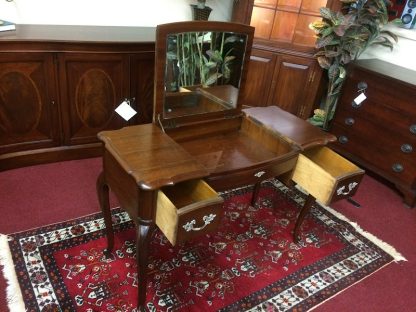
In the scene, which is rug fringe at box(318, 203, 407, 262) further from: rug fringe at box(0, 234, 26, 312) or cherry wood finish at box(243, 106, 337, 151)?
rug fringe at box(0, 234, 26, 312)

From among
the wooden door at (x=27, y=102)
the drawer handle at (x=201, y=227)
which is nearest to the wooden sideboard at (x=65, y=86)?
the wooden door at (x=27, y=102)

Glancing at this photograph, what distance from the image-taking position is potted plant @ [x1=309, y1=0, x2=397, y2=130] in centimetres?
242

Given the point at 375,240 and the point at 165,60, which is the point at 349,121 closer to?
the point at 375,240

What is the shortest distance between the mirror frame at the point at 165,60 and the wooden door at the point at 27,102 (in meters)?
1.00

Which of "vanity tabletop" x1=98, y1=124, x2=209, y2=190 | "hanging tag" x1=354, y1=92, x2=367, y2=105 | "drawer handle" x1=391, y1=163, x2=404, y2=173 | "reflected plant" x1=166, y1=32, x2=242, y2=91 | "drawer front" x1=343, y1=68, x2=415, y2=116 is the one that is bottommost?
"drawer handle" x1=391, y1=163, x2=404, y2=173

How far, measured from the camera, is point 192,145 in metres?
1.55

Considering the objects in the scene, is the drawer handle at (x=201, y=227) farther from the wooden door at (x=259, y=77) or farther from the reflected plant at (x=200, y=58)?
the wooden door at (x=259, y=77)

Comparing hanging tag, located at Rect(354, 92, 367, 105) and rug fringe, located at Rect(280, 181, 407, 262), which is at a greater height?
hanging tag, located at Rect(354, 92, 367, 105)

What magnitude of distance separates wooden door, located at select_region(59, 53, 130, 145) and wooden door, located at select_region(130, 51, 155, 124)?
0.05 metres

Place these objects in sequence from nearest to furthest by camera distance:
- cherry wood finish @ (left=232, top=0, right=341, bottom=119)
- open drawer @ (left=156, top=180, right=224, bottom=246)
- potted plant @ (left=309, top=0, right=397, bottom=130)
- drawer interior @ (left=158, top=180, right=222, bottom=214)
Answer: open drawer @ (left=156, top=180, right=224, bottom=246) < drawer interior @ (left=158, top=180, right=222, bottom=214) < potted plant @ (left=309, top=0, right=397, bottom=130) < cherry wood finish @ (left=232, top=0, right=341, bottom=119)

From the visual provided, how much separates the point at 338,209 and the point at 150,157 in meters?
1.51

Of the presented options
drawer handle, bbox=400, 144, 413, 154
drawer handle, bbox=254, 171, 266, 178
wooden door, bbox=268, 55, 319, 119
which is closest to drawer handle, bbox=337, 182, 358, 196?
drawer handle, bbox=254, 171, 266, 178

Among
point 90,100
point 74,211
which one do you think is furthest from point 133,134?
point 90,100

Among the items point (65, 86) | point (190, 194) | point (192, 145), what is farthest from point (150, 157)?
point (65, 86)
